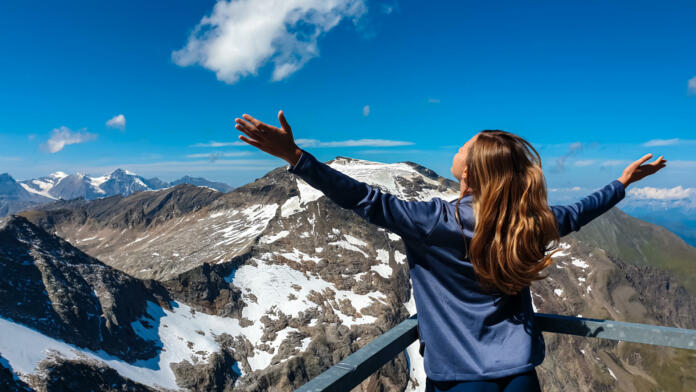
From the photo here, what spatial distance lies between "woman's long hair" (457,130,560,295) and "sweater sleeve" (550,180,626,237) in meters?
0.84

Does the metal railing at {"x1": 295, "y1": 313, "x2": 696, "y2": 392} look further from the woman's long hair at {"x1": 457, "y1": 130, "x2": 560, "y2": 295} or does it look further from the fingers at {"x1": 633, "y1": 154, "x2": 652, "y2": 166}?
the fingers at {"x1": 633, "y1": 154, "x2": 652, "y2": 166}

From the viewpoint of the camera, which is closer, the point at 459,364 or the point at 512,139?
the point at 459,364

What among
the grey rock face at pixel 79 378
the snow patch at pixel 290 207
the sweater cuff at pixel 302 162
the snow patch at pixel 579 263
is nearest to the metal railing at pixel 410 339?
the sweater cuff at pixel 302 162

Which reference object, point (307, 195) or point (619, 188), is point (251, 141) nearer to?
point (619, 188)

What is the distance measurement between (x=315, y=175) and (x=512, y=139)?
5.27 feet

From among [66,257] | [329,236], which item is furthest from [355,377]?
[329,236]

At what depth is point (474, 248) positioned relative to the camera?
2734 millimetres

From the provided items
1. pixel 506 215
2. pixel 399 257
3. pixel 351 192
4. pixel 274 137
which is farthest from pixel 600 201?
pixel 399 257

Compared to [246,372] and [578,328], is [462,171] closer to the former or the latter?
[578,328]

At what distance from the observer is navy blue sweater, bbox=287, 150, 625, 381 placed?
106 inches

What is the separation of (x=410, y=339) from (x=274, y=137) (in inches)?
80.1

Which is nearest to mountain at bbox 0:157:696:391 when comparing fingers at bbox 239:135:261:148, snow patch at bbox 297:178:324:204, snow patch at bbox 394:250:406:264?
snow patch at bbox 394:250:406:264

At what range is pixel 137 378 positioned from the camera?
5984 cm

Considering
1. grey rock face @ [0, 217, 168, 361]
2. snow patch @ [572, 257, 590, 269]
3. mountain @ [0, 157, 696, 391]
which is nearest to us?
grey rock face @ [0, 217, 168, 361]
